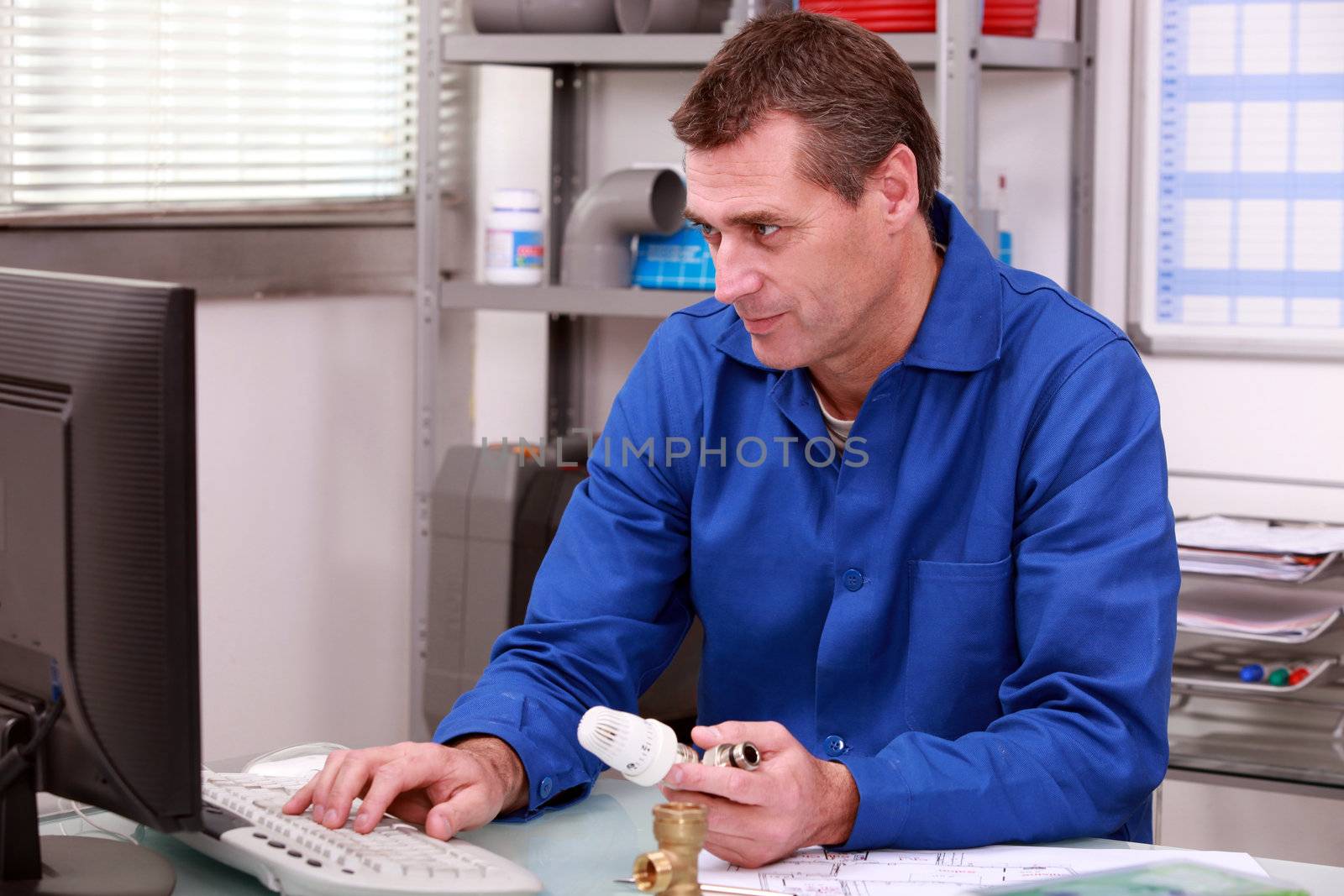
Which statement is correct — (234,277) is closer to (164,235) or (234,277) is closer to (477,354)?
(164,235)

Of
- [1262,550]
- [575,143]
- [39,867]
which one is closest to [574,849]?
[39,867]

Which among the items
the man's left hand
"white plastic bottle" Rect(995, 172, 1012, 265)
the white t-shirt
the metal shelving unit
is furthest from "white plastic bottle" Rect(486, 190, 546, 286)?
the man's left hand

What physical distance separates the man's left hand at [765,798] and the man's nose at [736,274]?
1.27 ft

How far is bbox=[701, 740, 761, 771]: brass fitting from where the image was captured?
103 cm

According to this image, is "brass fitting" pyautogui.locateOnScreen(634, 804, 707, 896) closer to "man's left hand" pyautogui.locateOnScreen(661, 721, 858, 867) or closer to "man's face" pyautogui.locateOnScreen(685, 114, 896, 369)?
"man's left hand" pyautogui.locateOnScreen(661, 721, 858, 867)

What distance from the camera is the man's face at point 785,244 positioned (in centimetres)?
126

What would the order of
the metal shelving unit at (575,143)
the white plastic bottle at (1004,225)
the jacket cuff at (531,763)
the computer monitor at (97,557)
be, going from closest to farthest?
the computer monitor at (97,557) < the jacket cuff at (531,763) < the metal shelving unit at (575,143) < the white plastic bottle at (1004,225)

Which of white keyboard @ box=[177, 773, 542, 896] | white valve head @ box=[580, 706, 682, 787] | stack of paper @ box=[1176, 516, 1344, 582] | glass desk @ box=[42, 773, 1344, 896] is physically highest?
stack of paper @ box=[1176, 516, 1344, 582]

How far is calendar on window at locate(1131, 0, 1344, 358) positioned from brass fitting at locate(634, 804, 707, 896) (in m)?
1.64

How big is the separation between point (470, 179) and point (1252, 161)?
1.38 meters

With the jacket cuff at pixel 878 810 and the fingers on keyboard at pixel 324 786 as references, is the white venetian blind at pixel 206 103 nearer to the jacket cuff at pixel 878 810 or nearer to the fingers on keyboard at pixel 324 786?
the fingers on keyboard at pixel 324 786

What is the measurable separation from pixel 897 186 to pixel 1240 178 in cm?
113

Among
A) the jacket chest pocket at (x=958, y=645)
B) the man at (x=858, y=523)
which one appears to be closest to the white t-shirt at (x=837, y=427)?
the man at (x=858, y=523)

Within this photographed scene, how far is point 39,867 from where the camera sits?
0.99 meters
